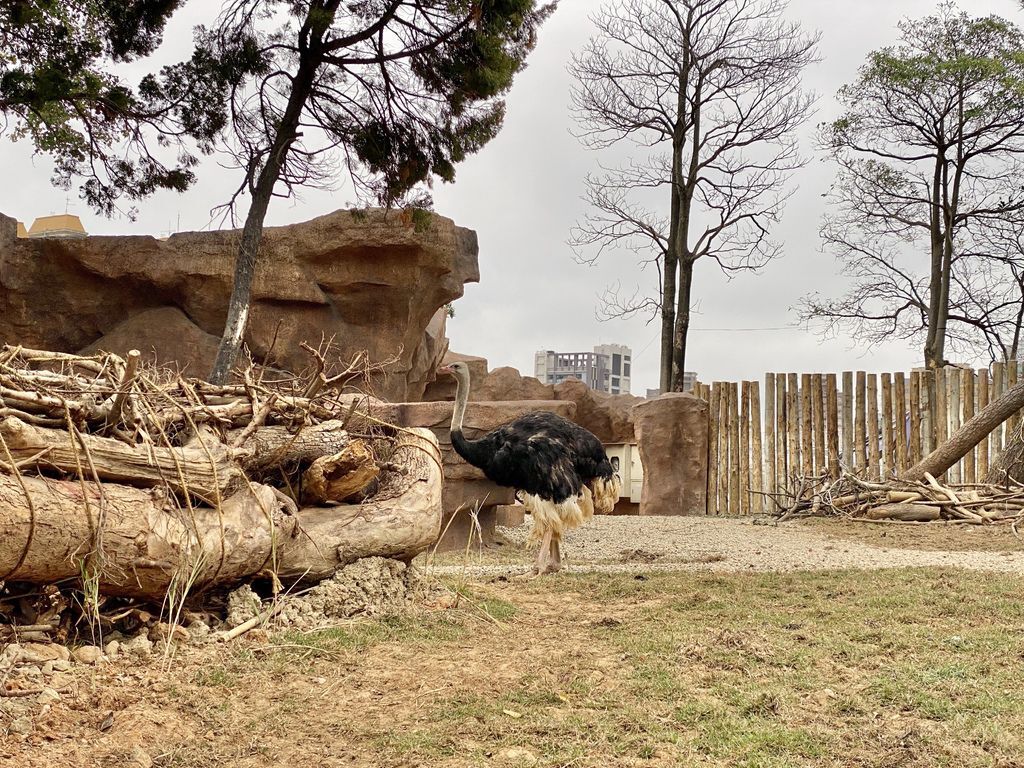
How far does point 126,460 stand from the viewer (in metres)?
4.32

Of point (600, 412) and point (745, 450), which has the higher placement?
point (600, 412)

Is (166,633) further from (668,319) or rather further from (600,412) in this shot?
(600,412)

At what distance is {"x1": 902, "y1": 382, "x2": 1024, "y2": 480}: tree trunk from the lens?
39.1 feet

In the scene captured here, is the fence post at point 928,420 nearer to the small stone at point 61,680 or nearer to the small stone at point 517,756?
the small stone at point 517,756

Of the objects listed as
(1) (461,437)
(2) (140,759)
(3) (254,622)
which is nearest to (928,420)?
(1) (461,437)

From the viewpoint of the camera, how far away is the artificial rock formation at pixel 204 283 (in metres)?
12.3

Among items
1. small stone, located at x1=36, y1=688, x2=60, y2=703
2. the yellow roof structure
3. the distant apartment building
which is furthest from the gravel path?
the distant apartment building

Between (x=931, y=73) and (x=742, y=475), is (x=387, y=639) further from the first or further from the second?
(x=931, y=73)

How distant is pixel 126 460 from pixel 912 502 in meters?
9.53

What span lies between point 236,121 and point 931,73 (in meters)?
12.3

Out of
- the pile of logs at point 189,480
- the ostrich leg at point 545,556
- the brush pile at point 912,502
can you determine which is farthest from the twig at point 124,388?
the brush pile at point 912,502

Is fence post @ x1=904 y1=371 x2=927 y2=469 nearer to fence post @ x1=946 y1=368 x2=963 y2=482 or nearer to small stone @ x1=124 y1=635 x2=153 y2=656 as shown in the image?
fence post @ x1=946 y1=368 x2=963 y2=482

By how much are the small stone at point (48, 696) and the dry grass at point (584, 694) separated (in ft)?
0.30

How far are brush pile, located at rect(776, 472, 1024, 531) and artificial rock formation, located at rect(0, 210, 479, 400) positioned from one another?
551cm
